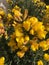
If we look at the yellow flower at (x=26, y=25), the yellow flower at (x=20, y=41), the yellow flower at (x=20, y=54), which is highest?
the yellow flower at (x=26, y=25)

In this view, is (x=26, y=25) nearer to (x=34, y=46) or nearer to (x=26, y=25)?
(x=26, y=25)

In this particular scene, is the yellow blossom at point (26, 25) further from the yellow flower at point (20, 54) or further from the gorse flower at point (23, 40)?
the yellow flower at point (20, 54)

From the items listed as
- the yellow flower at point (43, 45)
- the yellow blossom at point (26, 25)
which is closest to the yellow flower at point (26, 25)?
the yellow blossom at point (26, 25)

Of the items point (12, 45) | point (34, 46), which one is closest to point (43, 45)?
point (34, 46)

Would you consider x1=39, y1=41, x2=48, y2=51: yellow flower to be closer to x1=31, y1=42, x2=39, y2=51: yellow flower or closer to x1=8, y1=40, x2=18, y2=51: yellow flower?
x1=31, y1=42, x2=39, y2=51: yellow flower

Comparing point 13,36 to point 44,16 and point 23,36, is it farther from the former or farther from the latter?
point 44,16

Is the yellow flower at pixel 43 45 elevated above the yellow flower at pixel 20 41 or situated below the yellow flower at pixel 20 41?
below

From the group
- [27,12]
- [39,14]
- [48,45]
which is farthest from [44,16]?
[48,45]

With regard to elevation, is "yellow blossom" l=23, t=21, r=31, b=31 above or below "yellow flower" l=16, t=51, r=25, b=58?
above

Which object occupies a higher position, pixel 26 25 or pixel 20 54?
pixel 26 25

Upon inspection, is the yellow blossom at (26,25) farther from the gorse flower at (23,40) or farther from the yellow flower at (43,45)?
the yellow flower at (43,45)

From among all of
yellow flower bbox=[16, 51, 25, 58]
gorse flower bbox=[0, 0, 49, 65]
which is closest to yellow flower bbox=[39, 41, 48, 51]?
gorse flower bbox=[0, 0, 49, 65]
